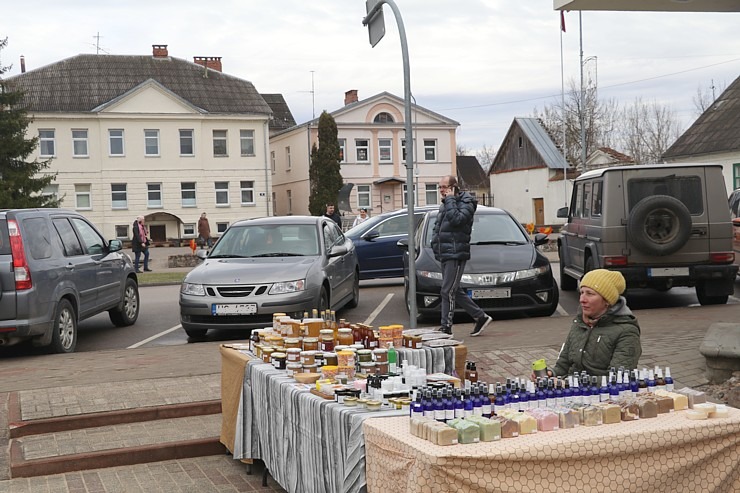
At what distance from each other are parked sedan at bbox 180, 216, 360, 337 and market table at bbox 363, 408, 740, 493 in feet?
24.6

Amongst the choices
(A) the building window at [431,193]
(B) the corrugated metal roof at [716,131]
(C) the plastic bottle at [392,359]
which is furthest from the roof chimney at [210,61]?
(C) the plastic bottle at [392,359]

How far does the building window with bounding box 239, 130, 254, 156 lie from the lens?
5588cm

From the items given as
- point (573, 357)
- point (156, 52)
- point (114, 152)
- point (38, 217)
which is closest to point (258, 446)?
point (573, 357)

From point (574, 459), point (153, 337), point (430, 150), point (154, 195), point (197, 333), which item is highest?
point (430, 150)

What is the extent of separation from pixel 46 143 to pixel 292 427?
167 ft

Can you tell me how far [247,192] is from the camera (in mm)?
56406

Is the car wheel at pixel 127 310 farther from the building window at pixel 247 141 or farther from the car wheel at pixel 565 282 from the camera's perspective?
the building window at pixel 247 141

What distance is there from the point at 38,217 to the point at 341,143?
51.0 m

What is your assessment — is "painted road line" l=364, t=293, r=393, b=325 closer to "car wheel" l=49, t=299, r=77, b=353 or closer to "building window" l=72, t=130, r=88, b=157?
"car wheel" l=49, t=299, r=77, b=353

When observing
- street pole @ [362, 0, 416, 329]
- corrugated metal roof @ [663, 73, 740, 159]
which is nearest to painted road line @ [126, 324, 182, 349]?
street pole @ [362, 0, 416, 329]

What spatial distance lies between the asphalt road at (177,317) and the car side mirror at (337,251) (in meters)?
1.07

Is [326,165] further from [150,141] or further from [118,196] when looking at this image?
[118,196]

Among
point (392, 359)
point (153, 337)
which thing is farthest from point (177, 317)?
point (392, 359)

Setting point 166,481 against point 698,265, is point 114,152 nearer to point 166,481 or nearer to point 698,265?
point 698,265
